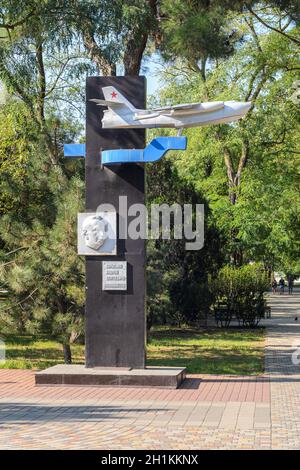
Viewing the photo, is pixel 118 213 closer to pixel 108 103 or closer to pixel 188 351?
pixel 108 103

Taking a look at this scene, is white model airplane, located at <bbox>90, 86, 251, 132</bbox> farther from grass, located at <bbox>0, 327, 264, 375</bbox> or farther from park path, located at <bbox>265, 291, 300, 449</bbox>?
grass, located at <bbox>0, 327, 264, 375</bbox>

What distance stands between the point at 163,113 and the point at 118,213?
1.83m

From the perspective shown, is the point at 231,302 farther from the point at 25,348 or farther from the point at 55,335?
the point at 55,335

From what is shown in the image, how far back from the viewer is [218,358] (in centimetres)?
1786

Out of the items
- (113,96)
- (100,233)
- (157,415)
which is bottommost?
(157,415)

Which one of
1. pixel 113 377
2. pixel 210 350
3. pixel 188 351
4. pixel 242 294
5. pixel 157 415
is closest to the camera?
pixel 157 415

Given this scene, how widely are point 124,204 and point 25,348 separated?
24.6 ft

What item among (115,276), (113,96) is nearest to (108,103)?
(113,96)

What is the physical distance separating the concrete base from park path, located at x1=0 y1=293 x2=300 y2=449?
0.17m

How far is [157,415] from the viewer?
10.5 metres

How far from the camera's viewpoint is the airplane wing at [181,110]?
13523 millimetres

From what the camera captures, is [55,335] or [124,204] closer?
[124,204]

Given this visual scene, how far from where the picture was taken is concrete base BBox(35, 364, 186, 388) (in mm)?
12840
